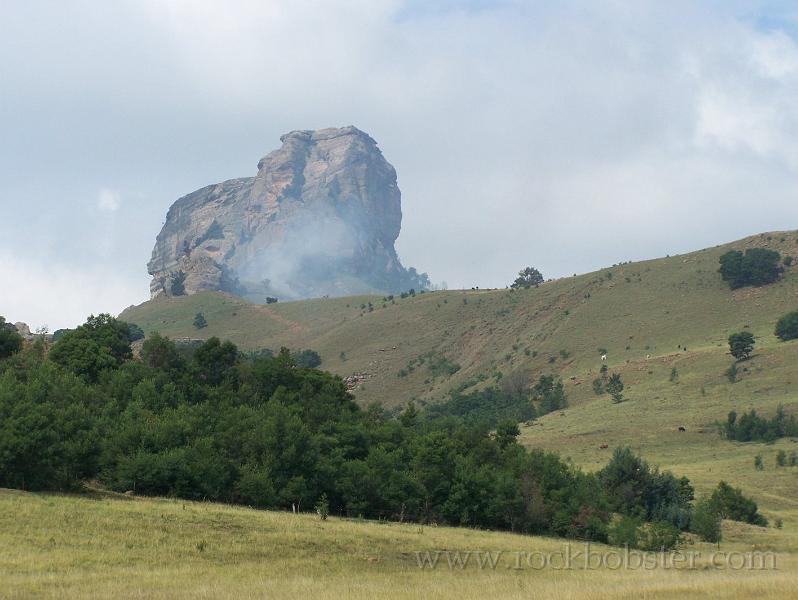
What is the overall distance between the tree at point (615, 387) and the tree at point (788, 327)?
75.7ft

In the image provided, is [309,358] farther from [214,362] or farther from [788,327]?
[214,362]

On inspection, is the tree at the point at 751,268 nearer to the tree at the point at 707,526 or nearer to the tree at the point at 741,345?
the tree at the point at 741,345

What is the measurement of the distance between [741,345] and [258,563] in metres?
105

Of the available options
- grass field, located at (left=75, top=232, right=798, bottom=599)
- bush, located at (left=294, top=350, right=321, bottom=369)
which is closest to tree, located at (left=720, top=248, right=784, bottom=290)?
grass field, located at (left=75, top=232, right=798, bottom=599)

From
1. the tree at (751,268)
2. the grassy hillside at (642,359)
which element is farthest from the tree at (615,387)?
the tree at (751,268)

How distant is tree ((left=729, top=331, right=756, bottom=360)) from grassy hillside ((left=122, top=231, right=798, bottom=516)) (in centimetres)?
159

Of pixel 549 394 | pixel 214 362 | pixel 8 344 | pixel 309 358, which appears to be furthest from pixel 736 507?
pixel 309 358

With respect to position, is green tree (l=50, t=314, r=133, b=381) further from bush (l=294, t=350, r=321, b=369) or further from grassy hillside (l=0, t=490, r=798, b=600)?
bush (l=294, t=350, r=321, b=369)

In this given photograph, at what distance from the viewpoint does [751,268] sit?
169000 millimetres

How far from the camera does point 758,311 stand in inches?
6344

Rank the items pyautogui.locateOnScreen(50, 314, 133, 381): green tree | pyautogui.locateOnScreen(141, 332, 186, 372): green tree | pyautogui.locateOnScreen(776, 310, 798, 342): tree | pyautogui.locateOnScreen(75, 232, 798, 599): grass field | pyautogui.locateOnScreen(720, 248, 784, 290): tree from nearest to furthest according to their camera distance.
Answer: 1. pyautogui.locateOnScreen(75, 232, 798, 599): grass field
2. pyautogui.locateOnScreen(50, 314, 133, 381): green tree
3. pyautogui.locateOnScreen(141, 332, 186, 372): green tree
4. pyautogui.locateOnScreen(776, 310, 798, 342): tree
5. pyautogui.locateOnScreen(720, 248, 784, 290): tree

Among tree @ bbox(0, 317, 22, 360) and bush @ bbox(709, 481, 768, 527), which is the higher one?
tree @ bbox(0, 317, 22, 360)

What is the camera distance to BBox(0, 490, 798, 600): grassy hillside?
3288cm

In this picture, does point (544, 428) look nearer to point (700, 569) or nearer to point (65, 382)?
point (65, 382)
